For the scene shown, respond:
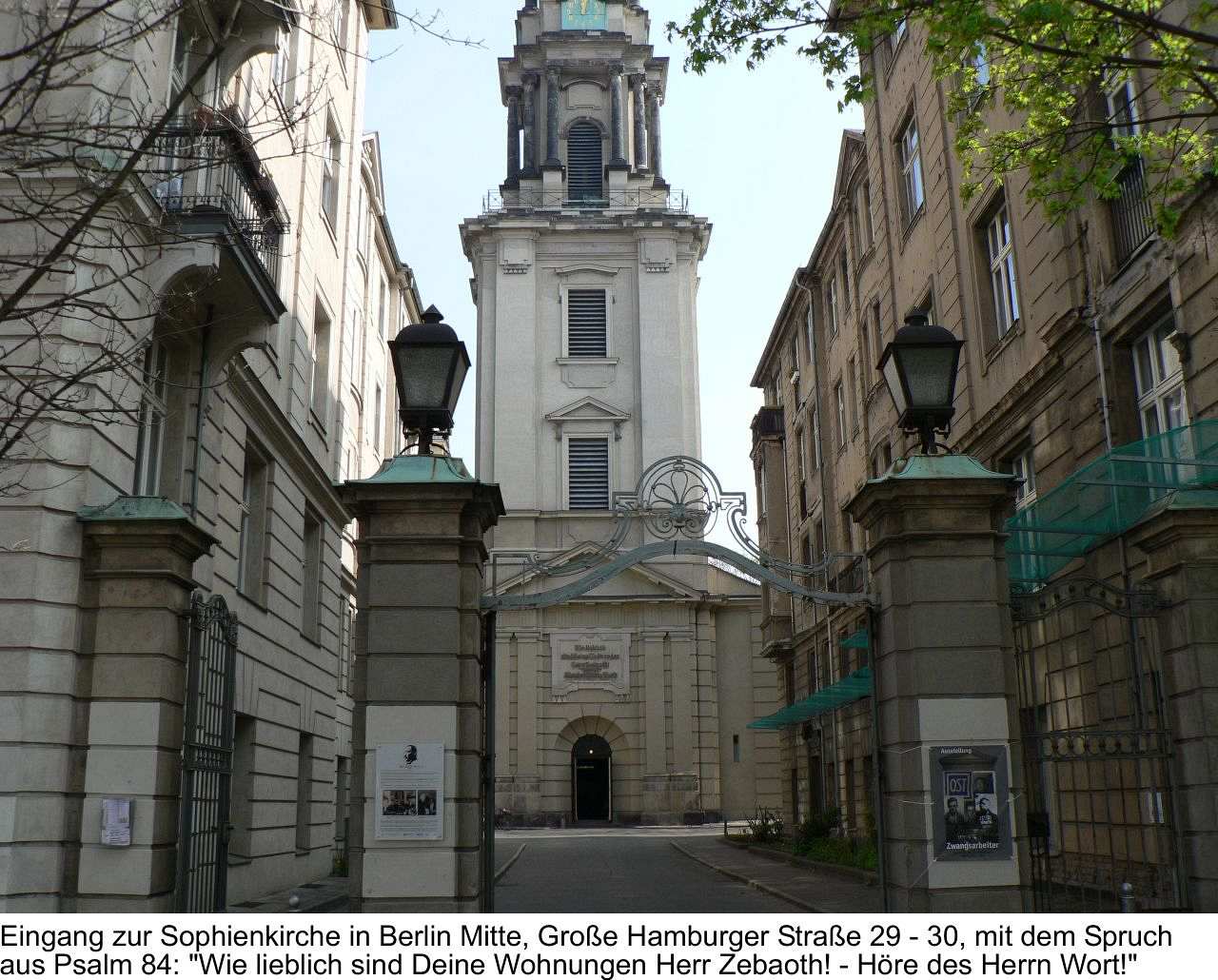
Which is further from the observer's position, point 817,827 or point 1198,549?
point 817,827

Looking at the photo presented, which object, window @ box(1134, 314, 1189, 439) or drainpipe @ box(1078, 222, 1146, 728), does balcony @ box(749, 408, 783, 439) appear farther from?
window @ box(1134, 314, 1189, 439)

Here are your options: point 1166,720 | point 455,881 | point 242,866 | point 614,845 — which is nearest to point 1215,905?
point 1166,720

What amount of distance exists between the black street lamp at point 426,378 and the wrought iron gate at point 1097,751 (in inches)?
215

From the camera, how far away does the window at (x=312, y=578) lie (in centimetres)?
2516

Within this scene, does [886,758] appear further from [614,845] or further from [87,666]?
[614,845]

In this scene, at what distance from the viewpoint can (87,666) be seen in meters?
11.3

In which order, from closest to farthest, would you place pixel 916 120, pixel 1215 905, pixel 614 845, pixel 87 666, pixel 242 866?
pixel 1215 905 < pixel 87 666 < pixel 242 866 < pixel 916 120 < pixel 614 845

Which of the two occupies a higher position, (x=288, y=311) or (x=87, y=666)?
(x=288, y=311)

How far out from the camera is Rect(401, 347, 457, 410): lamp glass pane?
11.7m

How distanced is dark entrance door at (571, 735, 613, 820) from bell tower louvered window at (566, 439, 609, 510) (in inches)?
363

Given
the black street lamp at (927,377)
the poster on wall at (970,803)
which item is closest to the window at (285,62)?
the black street lamp at (927,377)

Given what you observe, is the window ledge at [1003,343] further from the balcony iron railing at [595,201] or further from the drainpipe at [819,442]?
the balcony iron railing at [595,201]
